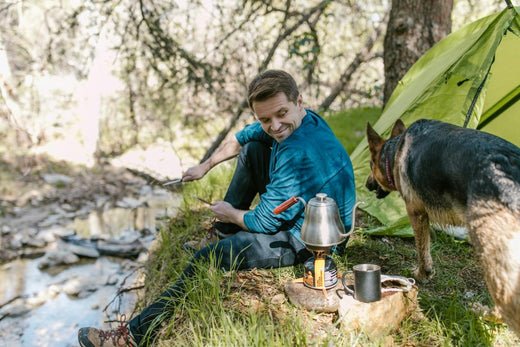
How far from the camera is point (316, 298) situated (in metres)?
2.68

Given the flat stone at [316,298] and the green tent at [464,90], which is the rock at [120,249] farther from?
the flat stone at [316,298]

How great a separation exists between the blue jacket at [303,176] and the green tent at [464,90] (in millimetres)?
1130

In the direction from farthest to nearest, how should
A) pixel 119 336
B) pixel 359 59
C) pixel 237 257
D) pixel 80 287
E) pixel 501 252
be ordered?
1. pixel 359 59
2. pixel 80 287
3. pixel 237 257
4. pixel 119 336
5. pixel 501 252

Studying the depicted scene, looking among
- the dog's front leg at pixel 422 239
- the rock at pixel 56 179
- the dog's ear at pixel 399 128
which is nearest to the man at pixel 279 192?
the dog's front leg at pixel 422 239

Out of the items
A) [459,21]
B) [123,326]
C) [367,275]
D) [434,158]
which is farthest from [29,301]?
[459,21]

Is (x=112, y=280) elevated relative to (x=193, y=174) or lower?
lower

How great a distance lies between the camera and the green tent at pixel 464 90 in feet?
11.9

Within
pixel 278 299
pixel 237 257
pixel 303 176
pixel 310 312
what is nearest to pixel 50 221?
pixel 237 257

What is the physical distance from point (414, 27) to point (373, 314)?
370cm

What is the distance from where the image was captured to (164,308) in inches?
112

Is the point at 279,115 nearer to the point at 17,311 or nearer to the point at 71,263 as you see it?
the point at 17,311

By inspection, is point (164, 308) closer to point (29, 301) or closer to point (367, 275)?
point (367, 275)

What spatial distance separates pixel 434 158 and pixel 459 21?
715 cm

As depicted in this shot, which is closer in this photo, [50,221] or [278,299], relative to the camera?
[278,299]
